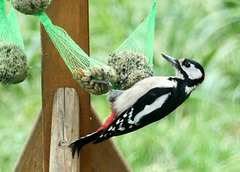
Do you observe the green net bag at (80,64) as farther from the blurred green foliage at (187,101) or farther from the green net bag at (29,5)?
the blurred green foliage at (187,101)

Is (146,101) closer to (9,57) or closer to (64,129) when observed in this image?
(64,129)

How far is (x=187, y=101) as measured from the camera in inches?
→ 174

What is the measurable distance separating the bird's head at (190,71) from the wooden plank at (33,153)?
719 millimetres

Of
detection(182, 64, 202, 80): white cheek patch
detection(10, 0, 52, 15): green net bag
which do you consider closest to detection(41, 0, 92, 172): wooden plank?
detection(10, 0, 52, 15): green net bag

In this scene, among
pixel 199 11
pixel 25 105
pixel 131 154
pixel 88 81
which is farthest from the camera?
pixel 199 11

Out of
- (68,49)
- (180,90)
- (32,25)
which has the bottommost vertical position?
(32,25)

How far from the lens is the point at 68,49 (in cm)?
241

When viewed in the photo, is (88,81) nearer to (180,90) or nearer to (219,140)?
(180,90)

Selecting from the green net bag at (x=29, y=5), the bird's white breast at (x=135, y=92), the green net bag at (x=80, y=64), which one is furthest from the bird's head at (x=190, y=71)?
the green net bag at (x=29, y=5)

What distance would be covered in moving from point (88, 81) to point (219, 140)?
1970 millimetres

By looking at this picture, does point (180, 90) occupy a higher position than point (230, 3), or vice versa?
point (180, 90)

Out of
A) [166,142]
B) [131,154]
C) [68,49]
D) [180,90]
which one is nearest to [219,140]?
[166,142]

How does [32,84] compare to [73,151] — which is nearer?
[73,151]

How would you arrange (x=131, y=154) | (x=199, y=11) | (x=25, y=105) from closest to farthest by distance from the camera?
(x=131, y=154), (x=25, y=105), (x=199, y=11)
